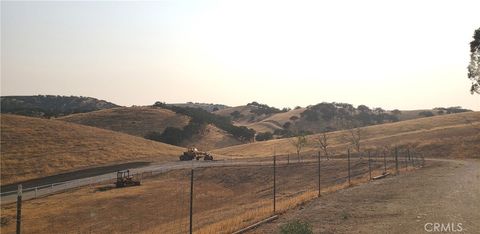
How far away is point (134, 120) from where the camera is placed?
137125mm

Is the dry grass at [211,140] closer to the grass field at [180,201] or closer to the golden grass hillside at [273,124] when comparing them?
the golden grass hillside at [273,124]

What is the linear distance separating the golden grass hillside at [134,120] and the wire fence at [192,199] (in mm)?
74587

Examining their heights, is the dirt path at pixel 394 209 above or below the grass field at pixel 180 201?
above

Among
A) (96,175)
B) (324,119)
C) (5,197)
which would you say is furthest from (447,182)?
(324,119)

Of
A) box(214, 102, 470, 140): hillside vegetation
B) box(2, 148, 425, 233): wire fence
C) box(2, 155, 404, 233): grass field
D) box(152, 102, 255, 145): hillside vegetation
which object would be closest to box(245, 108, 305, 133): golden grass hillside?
box(214, 102, 470, 140): hillside vegetation

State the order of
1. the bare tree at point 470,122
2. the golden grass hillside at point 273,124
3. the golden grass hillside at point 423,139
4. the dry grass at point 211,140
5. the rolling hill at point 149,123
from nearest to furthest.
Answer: the golden grass hillside at point 423,139, the bare tree at point 470,122, the dry grass at point 211,140, the rolling hill at point 149,123, the golden grass hillside at point 273,124

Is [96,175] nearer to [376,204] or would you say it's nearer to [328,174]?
[328,174]

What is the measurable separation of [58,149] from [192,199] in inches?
2399

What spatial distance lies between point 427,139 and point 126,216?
54.4m

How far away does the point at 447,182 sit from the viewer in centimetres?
2644

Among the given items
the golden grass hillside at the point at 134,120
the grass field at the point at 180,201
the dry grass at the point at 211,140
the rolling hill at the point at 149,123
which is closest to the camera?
the grass field at the point at 180,201

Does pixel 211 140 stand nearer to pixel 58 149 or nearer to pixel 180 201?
pixel 58 149

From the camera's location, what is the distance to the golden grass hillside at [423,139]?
203 feet

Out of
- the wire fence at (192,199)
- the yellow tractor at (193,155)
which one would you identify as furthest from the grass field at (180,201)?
the yellow tractor at (193,155)
